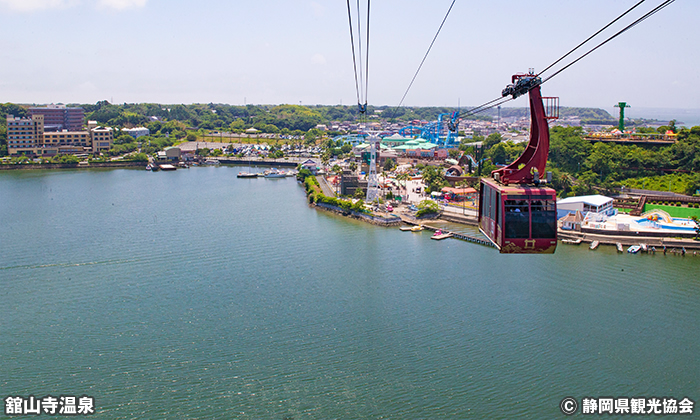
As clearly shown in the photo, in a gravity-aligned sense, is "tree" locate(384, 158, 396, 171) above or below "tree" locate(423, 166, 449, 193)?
above

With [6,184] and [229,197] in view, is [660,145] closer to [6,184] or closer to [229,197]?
[229,197]

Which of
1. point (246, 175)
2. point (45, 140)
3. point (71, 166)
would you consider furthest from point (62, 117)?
point (246, 175)

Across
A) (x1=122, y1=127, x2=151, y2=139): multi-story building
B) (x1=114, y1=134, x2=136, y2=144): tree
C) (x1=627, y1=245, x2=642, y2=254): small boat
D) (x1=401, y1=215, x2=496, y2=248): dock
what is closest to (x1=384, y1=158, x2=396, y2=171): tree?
(x1=401, y1=215, x2=496, y2=248): dock

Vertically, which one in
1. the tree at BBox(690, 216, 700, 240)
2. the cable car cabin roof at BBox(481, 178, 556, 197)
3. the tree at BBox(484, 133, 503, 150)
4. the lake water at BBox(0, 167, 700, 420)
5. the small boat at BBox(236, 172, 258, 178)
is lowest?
the lake water at BBox(0, 167, 700, 420)

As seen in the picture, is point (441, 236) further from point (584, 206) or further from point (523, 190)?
point (523, 190)

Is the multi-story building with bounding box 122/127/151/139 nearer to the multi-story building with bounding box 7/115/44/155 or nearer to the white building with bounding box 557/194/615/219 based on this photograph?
the multi-story building with bounding box 7/115/44/155

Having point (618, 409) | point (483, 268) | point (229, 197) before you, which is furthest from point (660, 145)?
point (618, 409)
